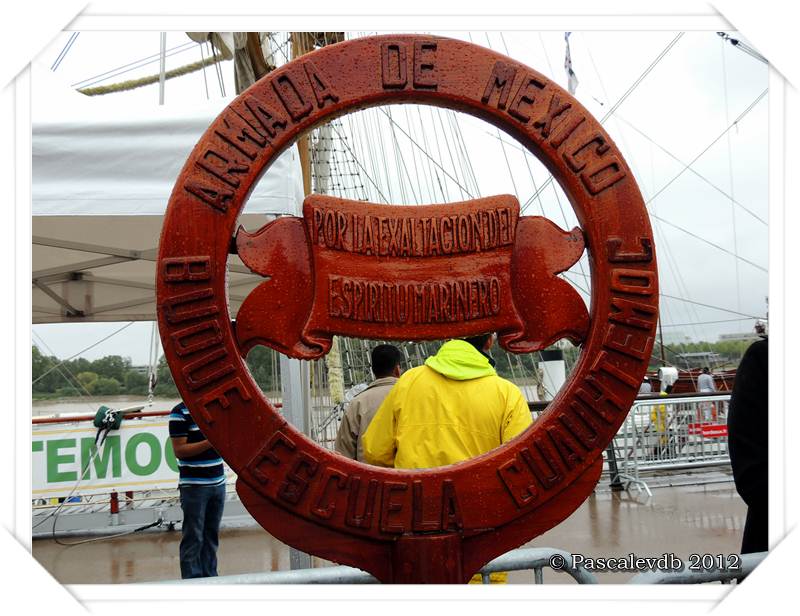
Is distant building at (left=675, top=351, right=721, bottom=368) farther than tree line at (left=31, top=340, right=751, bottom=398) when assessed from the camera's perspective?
Yes

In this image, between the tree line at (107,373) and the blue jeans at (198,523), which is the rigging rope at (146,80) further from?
the blue jeans at (198,523)

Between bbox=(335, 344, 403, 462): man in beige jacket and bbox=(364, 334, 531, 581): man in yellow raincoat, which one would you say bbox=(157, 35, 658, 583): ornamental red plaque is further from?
bbox=(335, 344, 403, 462): man in beige jacket

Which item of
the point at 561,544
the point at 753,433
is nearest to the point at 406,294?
the point at 753,433

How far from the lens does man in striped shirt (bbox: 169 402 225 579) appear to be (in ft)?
11.1

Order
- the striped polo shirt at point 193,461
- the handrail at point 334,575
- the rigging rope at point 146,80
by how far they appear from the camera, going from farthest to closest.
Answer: the rigging rope at point 146,80 → the striped polo shirt at point 193,461 → the handrail at point 334,575

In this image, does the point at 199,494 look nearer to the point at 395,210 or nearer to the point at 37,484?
the point at 37,484

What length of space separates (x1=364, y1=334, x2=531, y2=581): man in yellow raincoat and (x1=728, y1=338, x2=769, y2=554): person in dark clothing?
578mm

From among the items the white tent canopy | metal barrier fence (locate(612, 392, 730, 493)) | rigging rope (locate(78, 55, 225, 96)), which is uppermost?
rigging rope (locate(78, 55, 225, 96))

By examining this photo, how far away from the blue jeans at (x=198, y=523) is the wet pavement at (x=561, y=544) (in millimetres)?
531

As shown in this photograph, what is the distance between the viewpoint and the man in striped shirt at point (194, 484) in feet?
11.1

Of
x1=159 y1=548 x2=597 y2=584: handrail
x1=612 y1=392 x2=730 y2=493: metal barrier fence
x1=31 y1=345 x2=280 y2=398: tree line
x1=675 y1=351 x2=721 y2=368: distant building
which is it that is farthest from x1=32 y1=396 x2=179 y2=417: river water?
x1=675 y1=351 x2=721 y2=368: distant building

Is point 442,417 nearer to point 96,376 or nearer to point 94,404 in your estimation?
point 94,404

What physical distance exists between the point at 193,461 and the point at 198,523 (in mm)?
331

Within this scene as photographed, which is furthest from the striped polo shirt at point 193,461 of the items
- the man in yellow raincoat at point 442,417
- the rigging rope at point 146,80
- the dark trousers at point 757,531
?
the rigging rope at point 146,80
